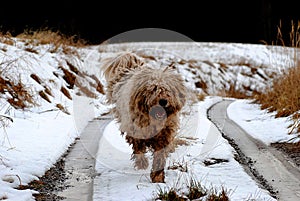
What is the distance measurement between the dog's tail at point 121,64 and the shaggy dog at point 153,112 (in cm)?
77

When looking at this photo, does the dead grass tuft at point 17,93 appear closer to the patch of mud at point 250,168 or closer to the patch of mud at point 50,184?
the patch of mud at point 50,184

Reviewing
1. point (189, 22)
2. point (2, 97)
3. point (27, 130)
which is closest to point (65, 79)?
point (2, 97)

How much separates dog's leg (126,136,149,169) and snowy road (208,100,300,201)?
112cm

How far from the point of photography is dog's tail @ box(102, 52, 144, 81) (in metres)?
5.34

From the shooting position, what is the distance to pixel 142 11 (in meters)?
22.4

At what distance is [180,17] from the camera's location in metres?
23.1

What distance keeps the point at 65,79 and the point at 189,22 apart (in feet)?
49.5

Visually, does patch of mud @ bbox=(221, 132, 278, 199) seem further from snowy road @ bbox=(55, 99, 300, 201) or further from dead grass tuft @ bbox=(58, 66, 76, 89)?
dead grass tuft @ bbox=(58, 66, 76, 89)

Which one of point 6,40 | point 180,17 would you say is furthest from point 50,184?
point 180,17

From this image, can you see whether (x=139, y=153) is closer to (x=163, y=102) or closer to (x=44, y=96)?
(x=163, y=102)

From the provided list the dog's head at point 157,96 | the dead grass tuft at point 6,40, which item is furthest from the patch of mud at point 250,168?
the dead grass tuft at point 6,40

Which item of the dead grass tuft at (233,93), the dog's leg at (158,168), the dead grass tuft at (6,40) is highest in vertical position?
the dead grass tuft at (6,40)

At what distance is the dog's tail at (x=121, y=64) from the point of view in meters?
5.34

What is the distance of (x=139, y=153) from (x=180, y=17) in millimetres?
19498
